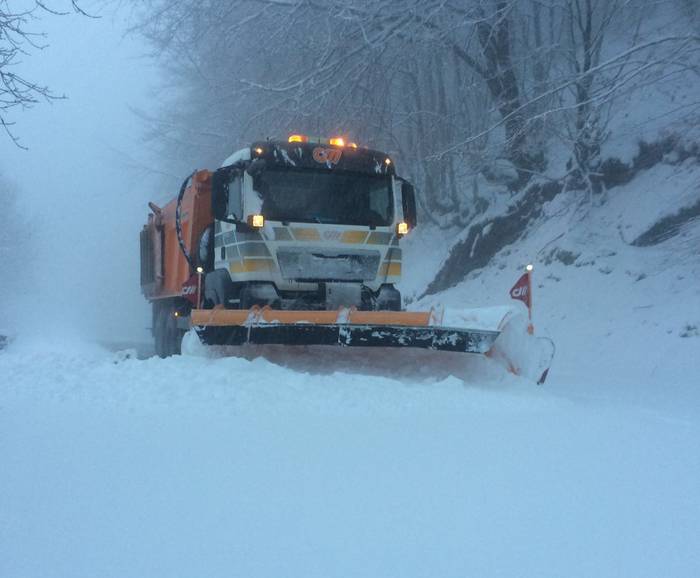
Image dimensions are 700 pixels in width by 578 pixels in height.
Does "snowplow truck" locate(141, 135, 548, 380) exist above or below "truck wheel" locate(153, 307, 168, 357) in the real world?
above

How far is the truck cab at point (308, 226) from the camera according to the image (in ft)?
27.8

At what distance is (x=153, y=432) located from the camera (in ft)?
15.2

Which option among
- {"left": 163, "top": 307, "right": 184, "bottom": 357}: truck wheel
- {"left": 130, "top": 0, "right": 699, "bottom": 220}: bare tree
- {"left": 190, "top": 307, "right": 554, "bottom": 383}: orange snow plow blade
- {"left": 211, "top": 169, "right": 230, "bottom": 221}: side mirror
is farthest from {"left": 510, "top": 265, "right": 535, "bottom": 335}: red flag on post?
{"left": 163, "top": 307, "right": 184, "bottom": 357}: truck wheel

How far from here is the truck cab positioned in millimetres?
8484

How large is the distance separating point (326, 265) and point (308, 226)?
51 cm

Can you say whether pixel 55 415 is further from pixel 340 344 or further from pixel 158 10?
pixel 158 10

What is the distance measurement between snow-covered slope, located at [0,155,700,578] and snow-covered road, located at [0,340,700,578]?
13 mm

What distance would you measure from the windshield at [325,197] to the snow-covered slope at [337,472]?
1835mm

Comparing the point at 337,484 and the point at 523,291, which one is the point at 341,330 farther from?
the point at 337,484

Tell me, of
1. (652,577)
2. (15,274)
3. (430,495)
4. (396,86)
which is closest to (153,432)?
(430,495)

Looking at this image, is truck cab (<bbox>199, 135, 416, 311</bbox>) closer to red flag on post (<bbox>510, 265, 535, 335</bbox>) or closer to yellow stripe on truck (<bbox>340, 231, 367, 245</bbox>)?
yellow stripe on truck (<bbox>340, 231, 367, 245</bbox>)

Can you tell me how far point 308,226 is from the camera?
859cm

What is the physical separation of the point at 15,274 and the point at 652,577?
54.8 meters

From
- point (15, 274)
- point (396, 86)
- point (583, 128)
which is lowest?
point (15, 274)
